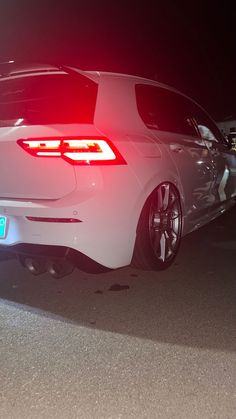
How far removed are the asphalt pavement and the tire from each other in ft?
0.68

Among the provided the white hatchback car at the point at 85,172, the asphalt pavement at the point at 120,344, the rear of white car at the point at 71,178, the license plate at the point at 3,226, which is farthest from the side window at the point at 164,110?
the license plate at the point at 3,226

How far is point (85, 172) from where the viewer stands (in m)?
3.30

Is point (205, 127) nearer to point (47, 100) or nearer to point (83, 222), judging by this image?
point (47, 100)

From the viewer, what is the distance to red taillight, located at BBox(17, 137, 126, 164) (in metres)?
3.30

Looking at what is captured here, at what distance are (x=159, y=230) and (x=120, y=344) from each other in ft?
4.37

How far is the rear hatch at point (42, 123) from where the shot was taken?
3.33 m

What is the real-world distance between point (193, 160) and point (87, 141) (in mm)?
1679

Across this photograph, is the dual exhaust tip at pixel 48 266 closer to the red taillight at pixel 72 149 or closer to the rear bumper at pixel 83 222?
the rear bumper at pixel 83 222

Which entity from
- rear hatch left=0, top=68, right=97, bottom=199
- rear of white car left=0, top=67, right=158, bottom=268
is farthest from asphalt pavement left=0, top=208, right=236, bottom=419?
rear hatch left=0, top=68, right=97, bottom=199

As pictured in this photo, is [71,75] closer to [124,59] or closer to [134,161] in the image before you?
[134,161]

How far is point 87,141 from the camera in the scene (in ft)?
10.9

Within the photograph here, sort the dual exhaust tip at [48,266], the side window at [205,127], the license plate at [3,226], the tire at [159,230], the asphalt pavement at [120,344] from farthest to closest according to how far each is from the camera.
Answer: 1. the side window at [205,127]
2. the tire at [159,230]
3. the dual exhaust tip at [48,266]
4. the license plate at [3,226]
5. the asphalt pavement at [120,344]

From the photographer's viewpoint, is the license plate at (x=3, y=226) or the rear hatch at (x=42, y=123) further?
the license plate at (x=3, y=226)

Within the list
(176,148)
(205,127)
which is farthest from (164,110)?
(205,127)
